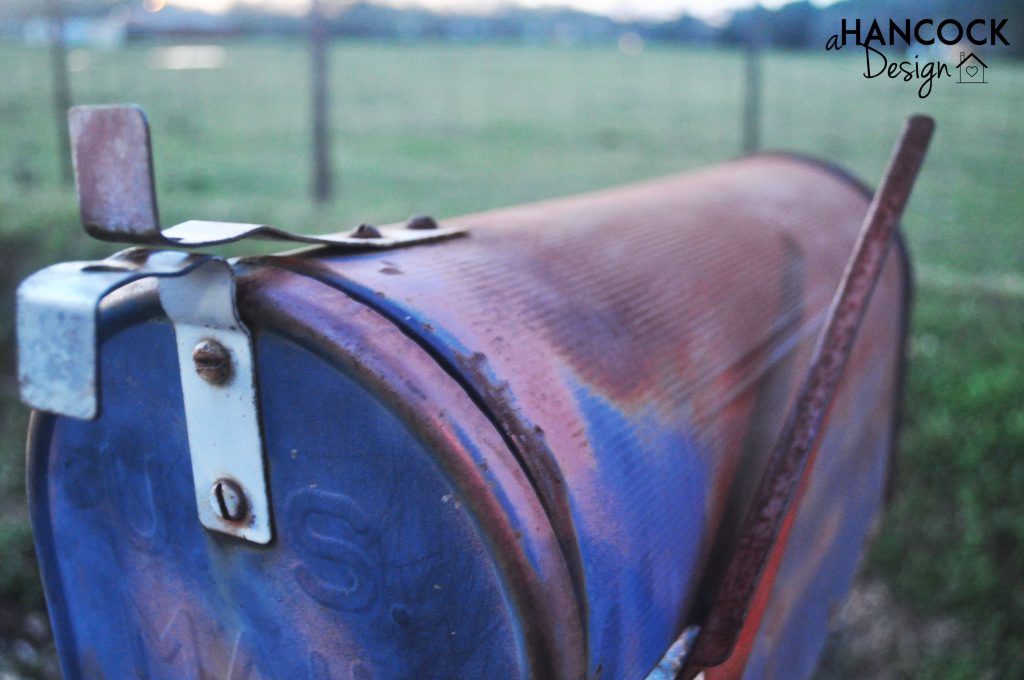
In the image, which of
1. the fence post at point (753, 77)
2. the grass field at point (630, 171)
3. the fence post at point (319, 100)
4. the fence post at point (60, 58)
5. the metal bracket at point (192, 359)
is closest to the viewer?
the metal bracket at point (192, 359)

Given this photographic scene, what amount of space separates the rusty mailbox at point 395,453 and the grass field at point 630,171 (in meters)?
1.52

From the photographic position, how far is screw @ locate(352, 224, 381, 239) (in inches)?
51.2

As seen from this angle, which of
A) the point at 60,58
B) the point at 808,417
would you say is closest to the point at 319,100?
the point at 60,58

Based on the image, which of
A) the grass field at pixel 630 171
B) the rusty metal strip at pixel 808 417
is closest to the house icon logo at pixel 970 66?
the grass field at pixel 630 171

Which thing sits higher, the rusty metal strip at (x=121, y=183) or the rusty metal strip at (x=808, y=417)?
the rusty metal strip at (x=121, y=183)

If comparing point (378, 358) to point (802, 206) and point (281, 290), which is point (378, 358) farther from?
point (802, 206)

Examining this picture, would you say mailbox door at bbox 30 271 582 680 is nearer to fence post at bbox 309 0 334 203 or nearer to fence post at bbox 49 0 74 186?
fence post at bbox 309 0 334 203

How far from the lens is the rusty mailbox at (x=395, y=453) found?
97 cm

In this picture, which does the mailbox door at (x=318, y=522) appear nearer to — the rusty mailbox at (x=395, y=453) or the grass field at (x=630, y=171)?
the rusty mailbox at (x=395, y=453)

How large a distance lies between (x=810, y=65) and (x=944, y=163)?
809 cm

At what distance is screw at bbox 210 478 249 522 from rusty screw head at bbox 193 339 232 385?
0.15m

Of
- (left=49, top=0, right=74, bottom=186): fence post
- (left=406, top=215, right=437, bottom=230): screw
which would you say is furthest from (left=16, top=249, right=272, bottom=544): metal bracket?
(left=49, top=0, right=74, bottom=186): fence post

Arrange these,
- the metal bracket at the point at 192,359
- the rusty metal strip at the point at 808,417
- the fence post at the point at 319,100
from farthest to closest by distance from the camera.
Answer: the fence post at the point at 319,100
the rusty metal strip at the point at 808,417
the metal bracket at the point at 192,359

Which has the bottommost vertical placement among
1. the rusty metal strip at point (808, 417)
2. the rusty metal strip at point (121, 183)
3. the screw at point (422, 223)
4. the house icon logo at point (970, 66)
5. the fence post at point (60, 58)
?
the rusty metal strip at point (808, 417)
